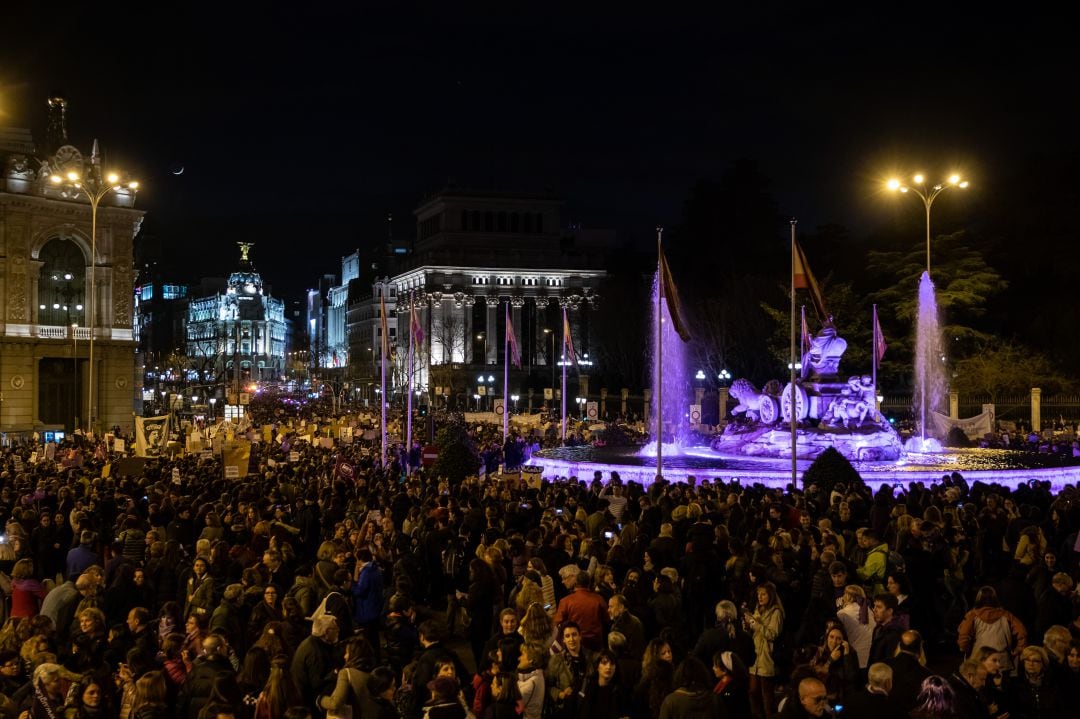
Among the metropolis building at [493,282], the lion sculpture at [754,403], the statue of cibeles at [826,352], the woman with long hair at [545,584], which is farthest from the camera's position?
the metropolis building at [493,282]

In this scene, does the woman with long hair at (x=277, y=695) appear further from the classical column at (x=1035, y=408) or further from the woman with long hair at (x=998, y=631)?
the classical column at (x=1035, y=408)

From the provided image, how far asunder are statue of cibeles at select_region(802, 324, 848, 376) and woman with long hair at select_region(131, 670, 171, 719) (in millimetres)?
24012

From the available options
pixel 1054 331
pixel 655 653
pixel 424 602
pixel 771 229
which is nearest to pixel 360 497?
pixel 424 602

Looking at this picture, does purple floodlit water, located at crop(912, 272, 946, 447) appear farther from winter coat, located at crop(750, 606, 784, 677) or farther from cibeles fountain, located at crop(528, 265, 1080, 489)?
winter coat, located at crop(750, 606, 784, 677)

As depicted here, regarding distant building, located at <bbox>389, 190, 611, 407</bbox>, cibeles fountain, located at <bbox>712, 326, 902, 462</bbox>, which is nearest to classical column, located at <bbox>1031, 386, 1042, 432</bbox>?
cibeles fountain, located at <bbox>712, 326, 902, 462</bbox>

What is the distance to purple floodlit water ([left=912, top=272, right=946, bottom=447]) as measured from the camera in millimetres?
33909

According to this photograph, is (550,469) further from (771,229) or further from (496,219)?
(496,219)

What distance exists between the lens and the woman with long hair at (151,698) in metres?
6.45

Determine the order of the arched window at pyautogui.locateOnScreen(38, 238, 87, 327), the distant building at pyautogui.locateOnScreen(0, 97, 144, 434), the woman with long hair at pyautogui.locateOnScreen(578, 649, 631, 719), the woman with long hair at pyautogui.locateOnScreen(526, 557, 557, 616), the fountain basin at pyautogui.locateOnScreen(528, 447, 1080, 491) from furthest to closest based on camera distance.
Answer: the arched window at pyautogui.locateOnScreen(38, 238, 87, 327), the distant building at pyautogui.locateOnScreen(0, 97, 144, 434), the fountain basin at pyautogui.locateOnScreen(528, 447, 1080, 491), the woman with long hair at pyautogui.locateOnScreen(526, 557, 557, 616), the woman with long hair at pyautogui.locateOnScreen(578, 649, 631, 719)

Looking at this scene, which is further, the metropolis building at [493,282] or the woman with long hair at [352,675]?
the metropolis building at [493,282]

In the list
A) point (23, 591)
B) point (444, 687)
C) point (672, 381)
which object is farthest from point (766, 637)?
point (672, 381)

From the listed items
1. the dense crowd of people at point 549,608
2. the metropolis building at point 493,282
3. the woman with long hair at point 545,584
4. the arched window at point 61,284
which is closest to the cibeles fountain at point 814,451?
the dense crowd of people at point 549,608

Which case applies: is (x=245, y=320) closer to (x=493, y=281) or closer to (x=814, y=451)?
(x=493, y=281)

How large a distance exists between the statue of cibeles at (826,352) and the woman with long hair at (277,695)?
76.9 feet
